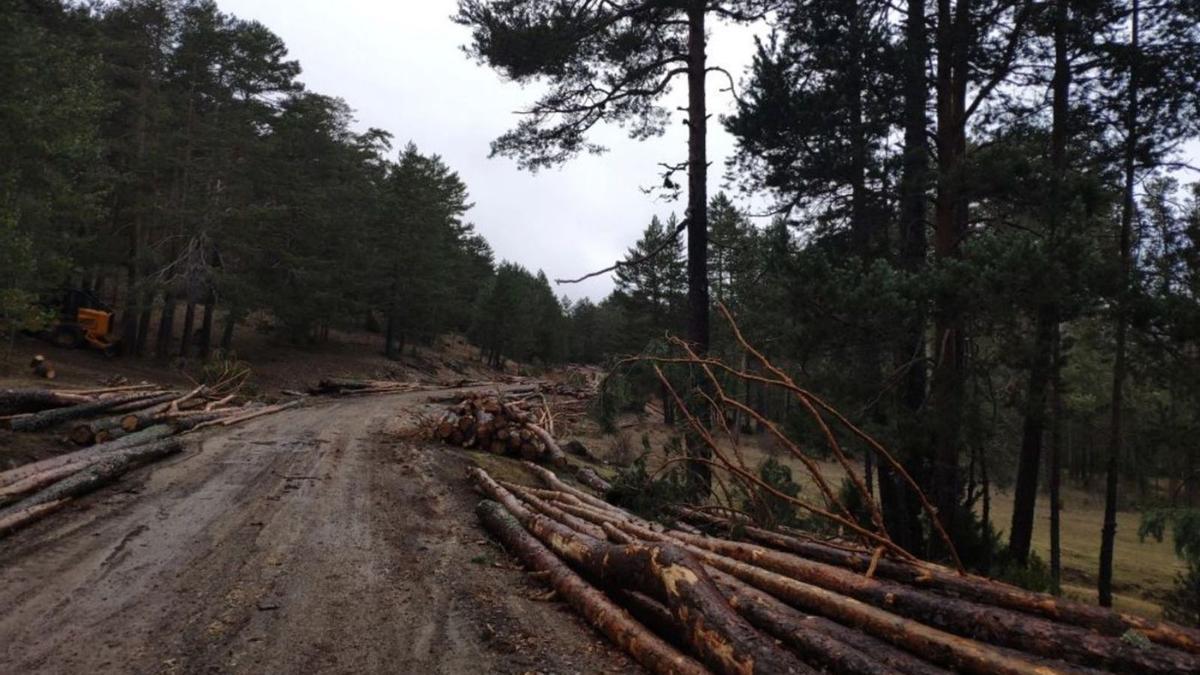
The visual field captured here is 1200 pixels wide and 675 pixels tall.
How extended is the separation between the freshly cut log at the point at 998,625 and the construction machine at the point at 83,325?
25823mm

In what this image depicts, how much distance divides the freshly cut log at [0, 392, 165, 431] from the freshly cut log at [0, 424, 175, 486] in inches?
46.7

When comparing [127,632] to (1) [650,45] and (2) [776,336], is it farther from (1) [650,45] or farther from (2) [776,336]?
(1) [650,45]

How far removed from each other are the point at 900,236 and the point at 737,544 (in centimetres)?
823

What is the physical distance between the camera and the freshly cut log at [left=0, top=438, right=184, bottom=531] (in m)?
5.68

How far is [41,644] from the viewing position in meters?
3.46

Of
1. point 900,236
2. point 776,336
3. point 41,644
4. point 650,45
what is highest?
point 650,45

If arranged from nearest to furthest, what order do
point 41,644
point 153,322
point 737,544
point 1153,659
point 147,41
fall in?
point 1153,659 → point 41,644 → point 737,544 → point 147,41 → point 153,322

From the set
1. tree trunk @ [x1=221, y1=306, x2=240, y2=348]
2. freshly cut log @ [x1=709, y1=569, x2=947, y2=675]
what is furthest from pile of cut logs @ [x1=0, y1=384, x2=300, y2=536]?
tree trunk @ [x1=221, y1=306, x2=240, y2=348]

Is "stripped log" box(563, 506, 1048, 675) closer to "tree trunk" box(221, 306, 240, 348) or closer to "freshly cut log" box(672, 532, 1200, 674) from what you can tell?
"freshly cut log" box(672, 532, 1200, 674)

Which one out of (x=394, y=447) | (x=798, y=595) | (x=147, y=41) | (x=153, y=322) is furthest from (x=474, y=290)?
(x=798, y=595)

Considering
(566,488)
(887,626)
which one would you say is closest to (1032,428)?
(566,488)

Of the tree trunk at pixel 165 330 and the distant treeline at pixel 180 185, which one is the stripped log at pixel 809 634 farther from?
the tree trunk at pixel 165 330

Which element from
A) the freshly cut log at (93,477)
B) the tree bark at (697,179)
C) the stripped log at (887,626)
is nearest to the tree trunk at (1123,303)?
the tree bark at (697,179)

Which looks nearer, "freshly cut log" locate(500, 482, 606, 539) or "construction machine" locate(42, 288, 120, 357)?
"freshly cut log" locate(500, 482, 606, 539)
